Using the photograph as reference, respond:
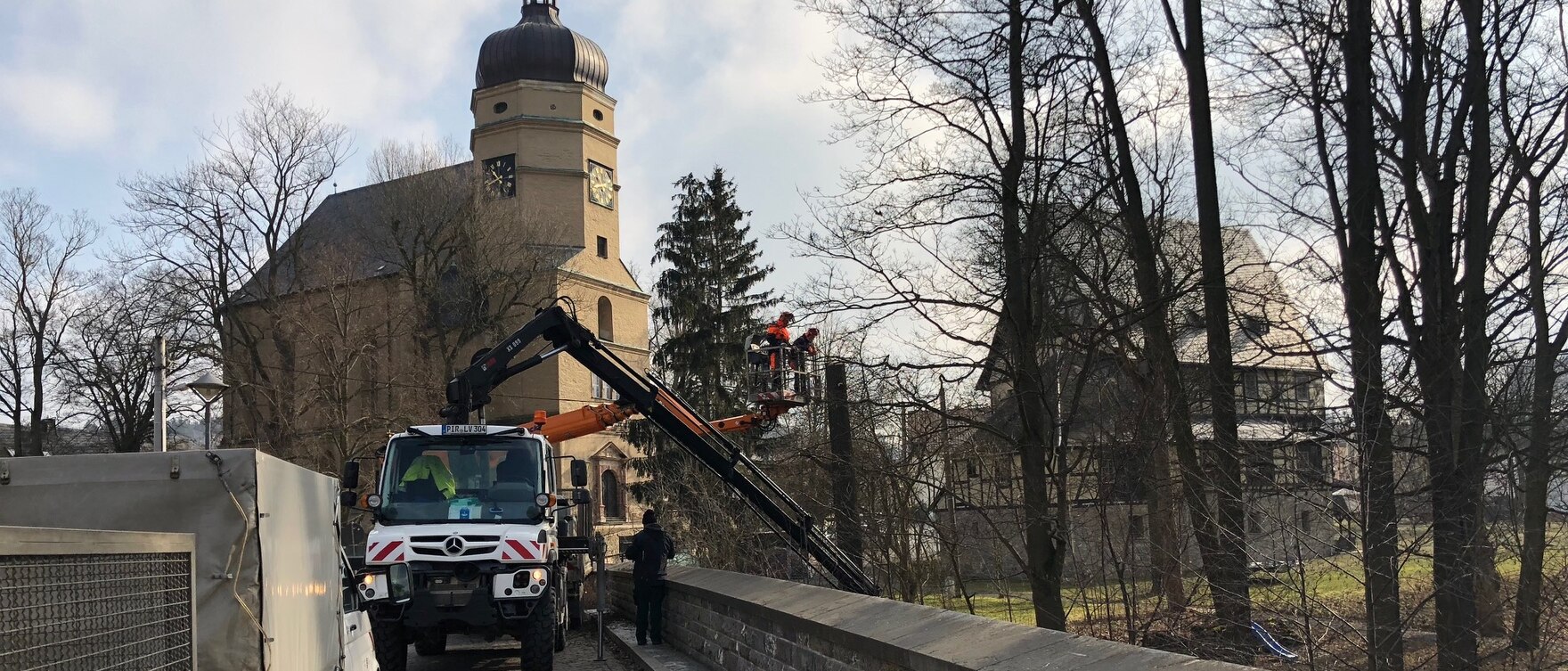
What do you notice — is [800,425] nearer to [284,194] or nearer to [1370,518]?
[1370,518]

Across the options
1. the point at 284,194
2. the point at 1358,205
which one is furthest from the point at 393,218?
the point at 1358,205

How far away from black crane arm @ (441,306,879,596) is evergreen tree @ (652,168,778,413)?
25.8m

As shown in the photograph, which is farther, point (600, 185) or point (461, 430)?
point (600, 185)

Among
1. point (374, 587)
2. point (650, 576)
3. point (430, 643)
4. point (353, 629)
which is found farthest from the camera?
point (430, 643)

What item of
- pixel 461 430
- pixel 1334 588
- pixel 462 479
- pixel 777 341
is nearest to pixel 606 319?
pixel 777 341

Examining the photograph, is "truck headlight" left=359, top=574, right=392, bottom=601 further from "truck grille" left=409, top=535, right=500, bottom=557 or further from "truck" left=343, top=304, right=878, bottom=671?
"truck grille" left=409, top=535, right=500, bottom=557

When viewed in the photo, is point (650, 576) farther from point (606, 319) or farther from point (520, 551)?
point (606, 319)

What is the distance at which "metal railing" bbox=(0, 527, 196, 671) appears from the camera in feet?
12.8

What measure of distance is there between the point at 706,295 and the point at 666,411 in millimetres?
29097

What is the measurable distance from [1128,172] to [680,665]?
9.56 m

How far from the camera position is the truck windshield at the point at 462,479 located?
14.2m

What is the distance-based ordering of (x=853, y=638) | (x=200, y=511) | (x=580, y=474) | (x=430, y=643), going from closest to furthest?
(x=200, y=511)
(x=853, y=638)
(x=580, y=474)
(x=430, y=643)

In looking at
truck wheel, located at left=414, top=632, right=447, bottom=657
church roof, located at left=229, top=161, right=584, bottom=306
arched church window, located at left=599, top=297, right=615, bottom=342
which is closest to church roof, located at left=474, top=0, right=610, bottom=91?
church roof, located at left=229, top=161, right=584, bottom=306

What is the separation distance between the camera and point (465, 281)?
4716 cm
